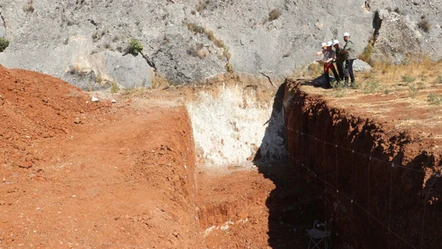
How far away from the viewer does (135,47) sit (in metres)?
17.6

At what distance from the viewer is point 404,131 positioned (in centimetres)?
749

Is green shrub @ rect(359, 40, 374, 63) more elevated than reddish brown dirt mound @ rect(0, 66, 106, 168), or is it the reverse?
green shrub @ rect(359, 40, 374, 63)

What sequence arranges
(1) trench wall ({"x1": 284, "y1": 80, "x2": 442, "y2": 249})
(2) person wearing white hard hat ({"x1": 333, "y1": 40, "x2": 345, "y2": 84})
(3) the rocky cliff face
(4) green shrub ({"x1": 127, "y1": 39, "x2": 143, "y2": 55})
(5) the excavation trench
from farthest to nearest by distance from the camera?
(4) green shrub ({"x1": 127, "y1": 39, "x2": 143, "y2": 55}), (3) the rocky cliff face, (2) person wearing white hard hat ({"x1": 333, "y1": 40, "x2": 345, "y2": 84}), (5) the excavation trench, (1) trench wall ({"x1": 284, "y1": 80, "x2": 442, "y2": 249})

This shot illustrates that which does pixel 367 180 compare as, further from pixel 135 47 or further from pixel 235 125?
pixel 135 47

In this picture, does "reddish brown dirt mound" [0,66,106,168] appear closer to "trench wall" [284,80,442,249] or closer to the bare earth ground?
the bare earth ground

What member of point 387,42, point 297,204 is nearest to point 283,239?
point 297,204

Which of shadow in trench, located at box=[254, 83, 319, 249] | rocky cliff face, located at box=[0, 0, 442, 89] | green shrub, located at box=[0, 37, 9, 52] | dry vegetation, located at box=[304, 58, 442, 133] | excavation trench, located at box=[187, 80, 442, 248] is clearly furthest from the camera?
green shrub, located at box=[0, 37, 9, 52]

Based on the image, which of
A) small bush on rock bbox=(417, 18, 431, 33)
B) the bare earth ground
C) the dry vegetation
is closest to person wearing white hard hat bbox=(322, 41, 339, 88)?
the dry vegetation

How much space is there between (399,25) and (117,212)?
1449 centimetres

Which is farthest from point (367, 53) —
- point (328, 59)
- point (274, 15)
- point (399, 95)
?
point (399, 95)

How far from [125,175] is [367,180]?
445 cm

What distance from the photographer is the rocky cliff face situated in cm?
1734

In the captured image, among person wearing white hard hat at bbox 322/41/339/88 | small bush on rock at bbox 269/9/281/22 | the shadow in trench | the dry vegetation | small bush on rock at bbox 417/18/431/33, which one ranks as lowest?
the shadow in trench

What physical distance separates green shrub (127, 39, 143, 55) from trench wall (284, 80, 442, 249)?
23.0 feet
